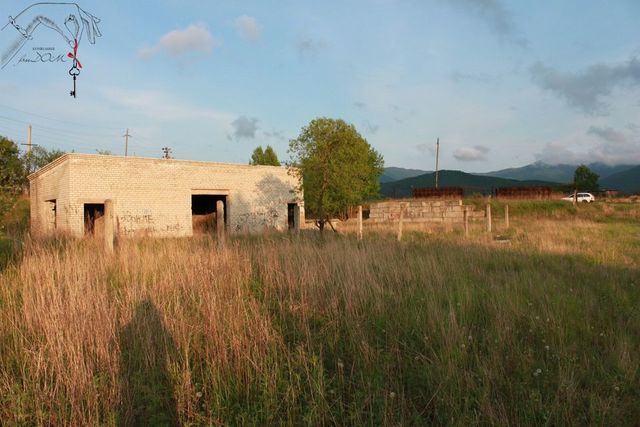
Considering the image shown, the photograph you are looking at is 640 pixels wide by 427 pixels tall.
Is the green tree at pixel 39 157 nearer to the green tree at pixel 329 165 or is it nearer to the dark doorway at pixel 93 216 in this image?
the dark doorway at pixel 93 216

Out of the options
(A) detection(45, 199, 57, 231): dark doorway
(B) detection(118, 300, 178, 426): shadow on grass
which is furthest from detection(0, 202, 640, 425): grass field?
(A) detection(45, 199, 57, 231): dark doorway

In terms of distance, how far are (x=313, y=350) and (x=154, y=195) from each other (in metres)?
19.7

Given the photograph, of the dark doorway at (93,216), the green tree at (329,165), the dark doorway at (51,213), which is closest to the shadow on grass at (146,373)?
the green tree at (329,165)

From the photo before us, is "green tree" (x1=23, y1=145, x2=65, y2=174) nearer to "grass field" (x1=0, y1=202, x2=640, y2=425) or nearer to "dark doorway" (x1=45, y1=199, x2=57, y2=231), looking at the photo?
"dark doorway" (x1=45, y1=199, x2=57, y2=231)

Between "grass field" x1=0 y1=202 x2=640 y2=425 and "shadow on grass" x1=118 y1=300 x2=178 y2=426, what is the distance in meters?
0.02

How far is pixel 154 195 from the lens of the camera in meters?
21.0

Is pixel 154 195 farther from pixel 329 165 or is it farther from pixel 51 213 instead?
pixel 329 165

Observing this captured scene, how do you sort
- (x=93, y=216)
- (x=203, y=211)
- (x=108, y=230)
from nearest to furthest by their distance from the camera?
(x=108, y=230), (x=93, y=216), (x=203, y=211)

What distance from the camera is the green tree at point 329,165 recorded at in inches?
622

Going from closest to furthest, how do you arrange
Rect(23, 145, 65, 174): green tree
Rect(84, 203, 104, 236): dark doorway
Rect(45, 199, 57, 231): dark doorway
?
Rect(84, 203, 104, 236): dark doorway → Rect(45, 199, 57, 231): dark doorway → Rect(23, 145, 65, 174): green tree

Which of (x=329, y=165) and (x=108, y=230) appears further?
(x=329, y=165)

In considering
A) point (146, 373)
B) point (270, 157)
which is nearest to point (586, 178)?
point (270, 157)

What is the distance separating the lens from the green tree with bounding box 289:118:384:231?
51.8 ft

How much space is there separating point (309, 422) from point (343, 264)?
12.8 feet
